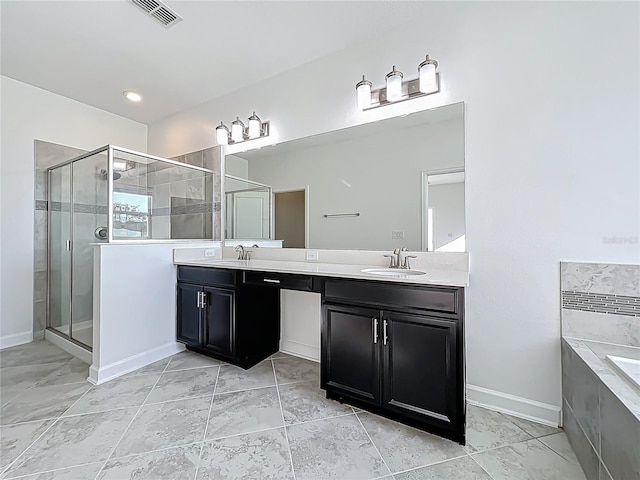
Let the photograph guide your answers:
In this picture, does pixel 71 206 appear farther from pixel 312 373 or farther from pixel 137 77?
pixel 312 373

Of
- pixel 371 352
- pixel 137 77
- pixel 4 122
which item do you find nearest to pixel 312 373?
pixel 371 352

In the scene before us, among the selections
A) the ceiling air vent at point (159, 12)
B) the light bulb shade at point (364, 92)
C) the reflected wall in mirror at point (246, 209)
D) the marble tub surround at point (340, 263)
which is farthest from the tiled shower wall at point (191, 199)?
the light bulb shade at point (364, 92)

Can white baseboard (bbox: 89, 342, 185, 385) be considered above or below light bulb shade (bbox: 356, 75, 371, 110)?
below

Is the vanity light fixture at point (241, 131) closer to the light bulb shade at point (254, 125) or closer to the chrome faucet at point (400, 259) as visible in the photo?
the light bulb shade at point (254, 125)

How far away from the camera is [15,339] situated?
278cm

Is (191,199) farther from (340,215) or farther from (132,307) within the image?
(340,215)

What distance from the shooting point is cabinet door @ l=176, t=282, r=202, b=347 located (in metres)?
2.43

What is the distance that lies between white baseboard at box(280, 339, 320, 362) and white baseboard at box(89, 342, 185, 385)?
944 mm

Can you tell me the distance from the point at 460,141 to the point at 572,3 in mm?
835

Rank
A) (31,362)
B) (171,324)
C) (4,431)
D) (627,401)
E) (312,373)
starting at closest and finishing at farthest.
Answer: (627,401)
(4,431)
(312,373)
(31,362)
(171,324)

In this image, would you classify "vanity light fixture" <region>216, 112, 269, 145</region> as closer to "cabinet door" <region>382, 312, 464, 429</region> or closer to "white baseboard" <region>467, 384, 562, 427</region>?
"cabinet door" <region>382, 312, 464, 429</region>

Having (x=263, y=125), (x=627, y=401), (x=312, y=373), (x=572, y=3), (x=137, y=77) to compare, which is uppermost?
(x=137, y=77)

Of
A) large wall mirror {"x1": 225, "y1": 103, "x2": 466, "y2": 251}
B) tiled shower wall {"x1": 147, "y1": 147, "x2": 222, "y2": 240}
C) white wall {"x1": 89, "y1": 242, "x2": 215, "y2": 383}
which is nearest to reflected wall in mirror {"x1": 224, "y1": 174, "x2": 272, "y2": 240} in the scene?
large wall mirror {"x1": 225, "y1": 103, "x2": 466, "y2": 251}

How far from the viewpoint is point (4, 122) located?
2721mm
